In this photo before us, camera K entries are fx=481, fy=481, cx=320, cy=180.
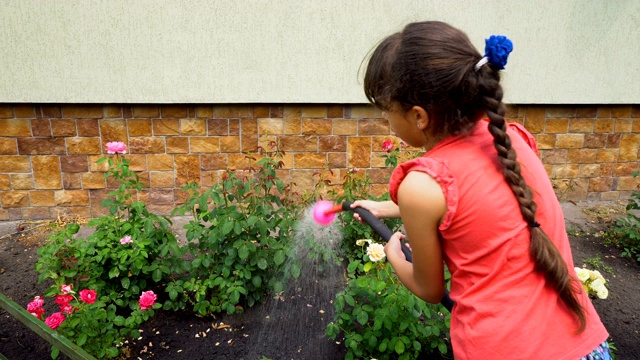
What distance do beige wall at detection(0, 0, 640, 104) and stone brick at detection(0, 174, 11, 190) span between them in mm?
639

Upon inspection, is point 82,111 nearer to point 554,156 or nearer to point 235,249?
point 235,249

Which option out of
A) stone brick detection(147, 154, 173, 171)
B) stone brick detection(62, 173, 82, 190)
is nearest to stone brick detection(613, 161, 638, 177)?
stone brick detection(147, 154, 173, 171)

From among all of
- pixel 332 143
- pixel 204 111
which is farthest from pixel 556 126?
pixel 204 111

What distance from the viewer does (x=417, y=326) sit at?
2135 mm

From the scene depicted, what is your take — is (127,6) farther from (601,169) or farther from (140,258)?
(601,169)

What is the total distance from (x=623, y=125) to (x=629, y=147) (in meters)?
0.24

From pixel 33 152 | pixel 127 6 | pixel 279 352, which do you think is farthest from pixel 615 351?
pixel 33 152

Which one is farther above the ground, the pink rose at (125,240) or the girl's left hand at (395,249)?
the girl's left hand at (395,249)

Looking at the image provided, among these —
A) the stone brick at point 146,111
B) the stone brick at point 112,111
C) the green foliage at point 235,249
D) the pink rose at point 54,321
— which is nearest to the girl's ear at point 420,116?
the green foliage at point 235,249

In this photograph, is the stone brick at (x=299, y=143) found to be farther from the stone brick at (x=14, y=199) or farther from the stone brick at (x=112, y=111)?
the stone brick at (x=14, y=199)

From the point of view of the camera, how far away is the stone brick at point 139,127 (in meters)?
3.84

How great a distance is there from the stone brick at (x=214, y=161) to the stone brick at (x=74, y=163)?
3.07 ft

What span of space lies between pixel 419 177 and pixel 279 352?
63.2 inches

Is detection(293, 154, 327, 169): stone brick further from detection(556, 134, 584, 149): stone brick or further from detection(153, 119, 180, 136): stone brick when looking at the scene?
detection(556, 134, 584, 149): stone brick
